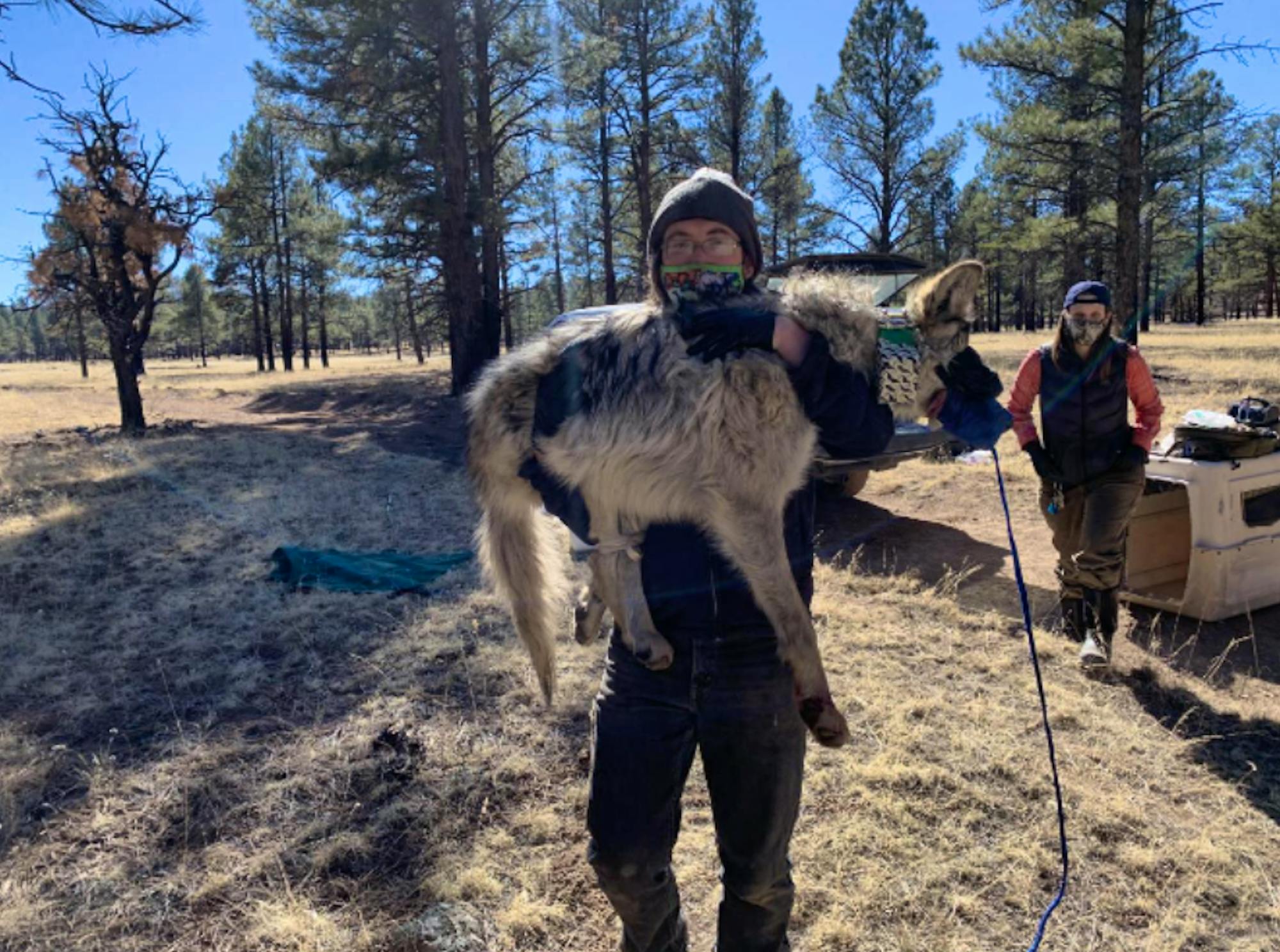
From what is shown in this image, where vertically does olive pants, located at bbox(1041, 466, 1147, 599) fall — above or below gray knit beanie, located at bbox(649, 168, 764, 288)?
below

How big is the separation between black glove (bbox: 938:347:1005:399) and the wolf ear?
10cm

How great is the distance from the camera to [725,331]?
5.42 ft

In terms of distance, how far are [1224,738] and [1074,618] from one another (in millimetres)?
1247

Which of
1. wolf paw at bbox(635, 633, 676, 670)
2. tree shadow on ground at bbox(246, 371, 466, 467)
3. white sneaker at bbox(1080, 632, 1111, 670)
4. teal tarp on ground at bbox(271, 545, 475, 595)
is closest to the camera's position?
wolf paw at bbox(635, 633, 676, 670)

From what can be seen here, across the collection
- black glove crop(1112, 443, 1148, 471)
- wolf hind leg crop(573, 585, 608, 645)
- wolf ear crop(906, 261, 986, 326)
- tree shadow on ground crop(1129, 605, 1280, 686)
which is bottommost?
tree shadow on ground crop(1129, 605, 1280, 686)

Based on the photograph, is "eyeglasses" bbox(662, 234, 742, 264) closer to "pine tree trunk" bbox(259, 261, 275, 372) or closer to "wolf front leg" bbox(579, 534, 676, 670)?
"wolf front leg" bbox(579, 534, 676, 670)

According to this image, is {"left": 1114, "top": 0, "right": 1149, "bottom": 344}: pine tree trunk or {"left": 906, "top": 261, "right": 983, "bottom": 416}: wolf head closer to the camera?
{"left": 906, "top": 261, "right": 983, "bottom": 416}: wolf head

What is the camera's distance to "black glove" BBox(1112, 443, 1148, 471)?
14.8 ft

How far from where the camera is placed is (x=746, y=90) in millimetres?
24766

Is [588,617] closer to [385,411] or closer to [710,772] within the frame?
[710,772]

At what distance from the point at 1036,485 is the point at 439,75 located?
543 inches

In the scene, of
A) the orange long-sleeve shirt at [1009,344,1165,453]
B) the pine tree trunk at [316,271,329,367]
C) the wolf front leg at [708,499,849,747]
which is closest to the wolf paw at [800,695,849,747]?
the wolf front leg at [708,499,849,747]

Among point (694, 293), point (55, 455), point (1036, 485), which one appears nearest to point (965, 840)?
point (694, 293)

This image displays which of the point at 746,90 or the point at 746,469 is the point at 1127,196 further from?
the point at 746,469
